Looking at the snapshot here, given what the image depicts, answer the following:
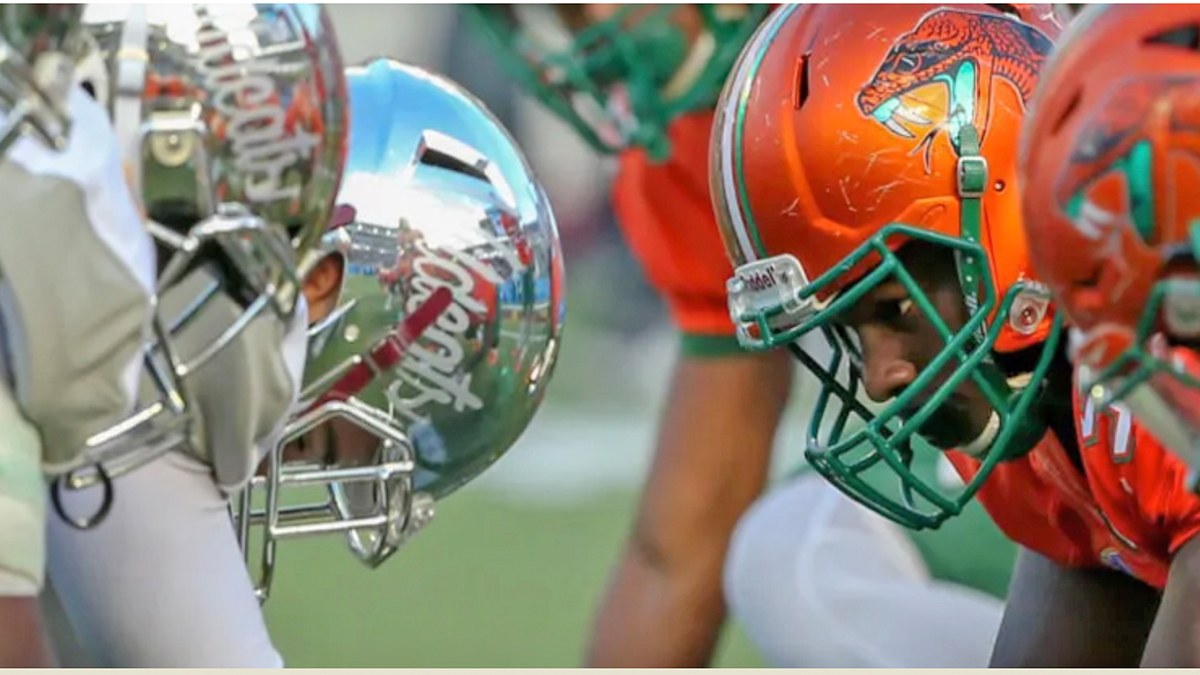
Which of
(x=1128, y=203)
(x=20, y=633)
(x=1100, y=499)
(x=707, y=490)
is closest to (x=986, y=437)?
(x=1100, y=499)

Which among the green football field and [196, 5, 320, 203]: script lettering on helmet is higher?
[196, 5, 320, 203]: script lettering on helmet

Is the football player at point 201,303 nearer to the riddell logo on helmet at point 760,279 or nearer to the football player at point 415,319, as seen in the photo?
the football player at point 415,319

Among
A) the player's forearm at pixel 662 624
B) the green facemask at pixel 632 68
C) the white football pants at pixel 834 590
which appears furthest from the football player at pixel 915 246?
the player's forearm at pixel 662 624

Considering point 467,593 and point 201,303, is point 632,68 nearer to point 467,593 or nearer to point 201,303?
point 201,303

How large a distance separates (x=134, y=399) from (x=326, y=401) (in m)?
0.75

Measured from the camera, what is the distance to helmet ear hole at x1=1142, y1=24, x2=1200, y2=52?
2217 mm

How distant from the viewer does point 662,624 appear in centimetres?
465

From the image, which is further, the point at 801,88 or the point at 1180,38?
the point at 801,88

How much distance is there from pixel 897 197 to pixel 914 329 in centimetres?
14

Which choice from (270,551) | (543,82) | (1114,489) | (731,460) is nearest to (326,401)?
(270,551)

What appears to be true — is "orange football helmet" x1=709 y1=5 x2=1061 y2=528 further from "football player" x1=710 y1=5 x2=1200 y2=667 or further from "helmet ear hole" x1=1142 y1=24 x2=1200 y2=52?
"helmet ear hole" x1=1142 y1=24 x2=1200 y2=52

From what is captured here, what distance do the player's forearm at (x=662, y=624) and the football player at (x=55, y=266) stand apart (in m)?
2.47

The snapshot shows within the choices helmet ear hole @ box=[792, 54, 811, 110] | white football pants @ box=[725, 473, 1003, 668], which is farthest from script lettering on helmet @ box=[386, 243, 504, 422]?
white football pants @ box=[725, 473, 1003, 668]

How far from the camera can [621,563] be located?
4.82 metres
